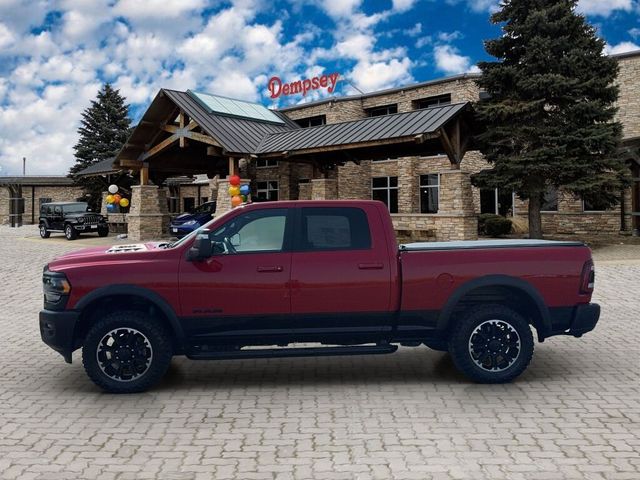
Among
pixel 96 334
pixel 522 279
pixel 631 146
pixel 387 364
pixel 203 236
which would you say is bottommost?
pixel 387 364

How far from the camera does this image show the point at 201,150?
32.0 meters

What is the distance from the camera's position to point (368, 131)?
78.2ft

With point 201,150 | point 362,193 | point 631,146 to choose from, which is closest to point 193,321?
point 631,146

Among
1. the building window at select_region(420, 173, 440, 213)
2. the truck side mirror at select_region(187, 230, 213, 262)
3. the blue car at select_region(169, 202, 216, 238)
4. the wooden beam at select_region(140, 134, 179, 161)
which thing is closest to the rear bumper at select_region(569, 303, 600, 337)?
the truck side mirror at select_region(187, 230, 213, 262)

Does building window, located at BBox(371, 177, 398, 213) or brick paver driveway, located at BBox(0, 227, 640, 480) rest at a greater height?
building window, located at BBox(371, 177, 398, 213)

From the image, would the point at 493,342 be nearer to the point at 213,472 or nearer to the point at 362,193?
the point at 213,472

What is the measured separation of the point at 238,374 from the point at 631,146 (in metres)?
23.1

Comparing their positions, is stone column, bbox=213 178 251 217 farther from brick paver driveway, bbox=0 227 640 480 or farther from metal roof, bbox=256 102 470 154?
brick paver driveway, bbox=0 227 640 480

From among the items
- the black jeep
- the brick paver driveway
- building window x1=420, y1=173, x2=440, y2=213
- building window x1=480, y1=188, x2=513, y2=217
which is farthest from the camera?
building window x1=420, y1=173, x2=440, y2=213

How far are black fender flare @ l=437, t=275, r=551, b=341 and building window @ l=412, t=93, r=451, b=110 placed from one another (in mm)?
30659

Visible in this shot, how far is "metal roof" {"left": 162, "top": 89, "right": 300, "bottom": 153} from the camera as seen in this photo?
26328 mm

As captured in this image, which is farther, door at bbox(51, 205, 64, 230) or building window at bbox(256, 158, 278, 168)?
building window at bbox(256, 158, 278, 168)

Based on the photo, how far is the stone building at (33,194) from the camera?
55219mm

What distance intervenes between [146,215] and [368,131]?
13.3 metres
